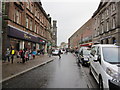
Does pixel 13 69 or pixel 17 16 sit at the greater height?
pixel 17 16

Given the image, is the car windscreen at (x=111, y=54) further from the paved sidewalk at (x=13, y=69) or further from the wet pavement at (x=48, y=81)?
the paved sidewalk at (x=13, y=69)

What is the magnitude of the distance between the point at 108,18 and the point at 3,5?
22405 millimetres

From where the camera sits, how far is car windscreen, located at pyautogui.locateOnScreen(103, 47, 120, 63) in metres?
5.25

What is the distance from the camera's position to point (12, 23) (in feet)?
54.6

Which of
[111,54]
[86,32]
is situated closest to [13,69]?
[111,54]

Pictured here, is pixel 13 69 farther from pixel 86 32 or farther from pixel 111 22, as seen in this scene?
pixel 86 32

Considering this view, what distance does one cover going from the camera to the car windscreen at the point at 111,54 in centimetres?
525

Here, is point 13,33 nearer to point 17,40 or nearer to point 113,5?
point 17,40

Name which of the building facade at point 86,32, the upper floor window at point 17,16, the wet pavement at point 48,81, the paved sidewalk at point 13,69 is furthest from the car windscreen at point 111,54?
the building facade at point 86,32

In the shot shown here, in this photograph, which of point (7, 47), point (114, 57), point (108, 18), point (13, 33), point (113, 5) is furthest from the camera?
point (108, 18)

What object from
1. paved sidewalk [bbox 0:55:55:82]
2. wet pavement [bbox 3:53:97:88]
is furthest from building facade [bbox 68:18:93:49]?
wet pavement [bbox 3:53:97:88]

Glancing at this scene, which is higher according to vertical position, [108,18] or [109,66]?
[108,18]

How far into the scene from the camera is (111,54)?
18.5ft

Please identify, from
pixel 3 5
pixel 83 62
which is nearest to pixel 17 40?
pixel 3 5
